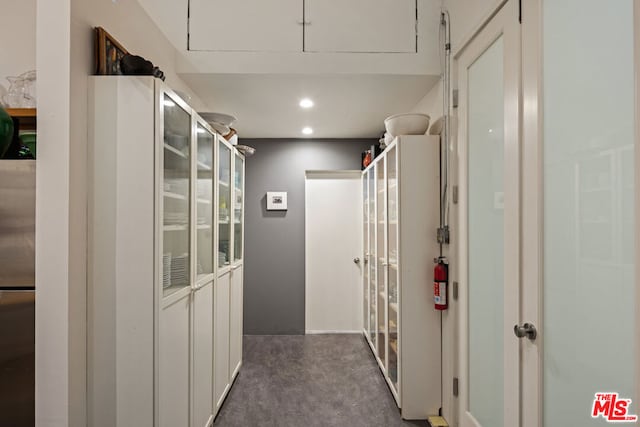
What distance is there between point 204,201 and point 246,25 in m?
1.24

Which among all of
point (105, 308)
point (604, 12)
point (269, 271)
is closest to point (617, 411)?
point (604, 12)

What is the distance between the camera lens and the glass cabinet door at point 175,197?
176cm

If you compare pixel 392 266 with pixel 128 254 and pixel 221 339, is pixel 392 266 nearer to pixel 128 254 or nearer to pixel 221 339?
pixel 221 339

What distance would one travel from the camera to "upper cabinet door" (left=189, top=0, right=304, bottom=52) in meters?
2.54

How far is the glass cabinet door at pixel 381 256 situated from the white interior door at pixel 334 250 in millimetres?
1192

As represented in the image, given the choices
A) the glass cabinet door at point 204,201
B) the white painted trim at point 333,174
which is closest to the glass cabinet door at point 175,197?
the glass cabinet door at point 204,201

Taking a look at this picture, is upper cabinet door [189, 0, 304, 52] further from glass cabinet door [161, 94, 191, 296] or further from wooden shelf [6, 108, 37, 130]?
wooden shelf [6, 108, 37, 130]

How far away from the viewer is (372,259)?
3.96 meters

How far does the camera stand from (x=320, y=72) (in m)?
2.58

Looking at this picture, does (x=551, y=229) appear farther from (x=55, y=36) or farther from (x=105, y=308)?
(x=55, y=36)

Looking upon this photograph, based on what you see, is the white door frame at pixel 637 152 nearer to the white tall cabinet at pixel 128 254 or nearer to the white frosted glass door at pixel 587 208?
the white frosted glass door at pixel 587 208

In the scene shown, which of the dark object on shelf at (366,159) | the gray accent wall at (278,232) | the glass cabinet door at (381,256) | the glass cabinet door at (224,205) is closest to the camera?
the glass cabinet door at (224,205)

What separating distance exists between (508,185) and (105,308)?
6.00 ft

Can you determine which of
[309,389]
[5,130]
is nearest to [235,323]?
[309,389]
